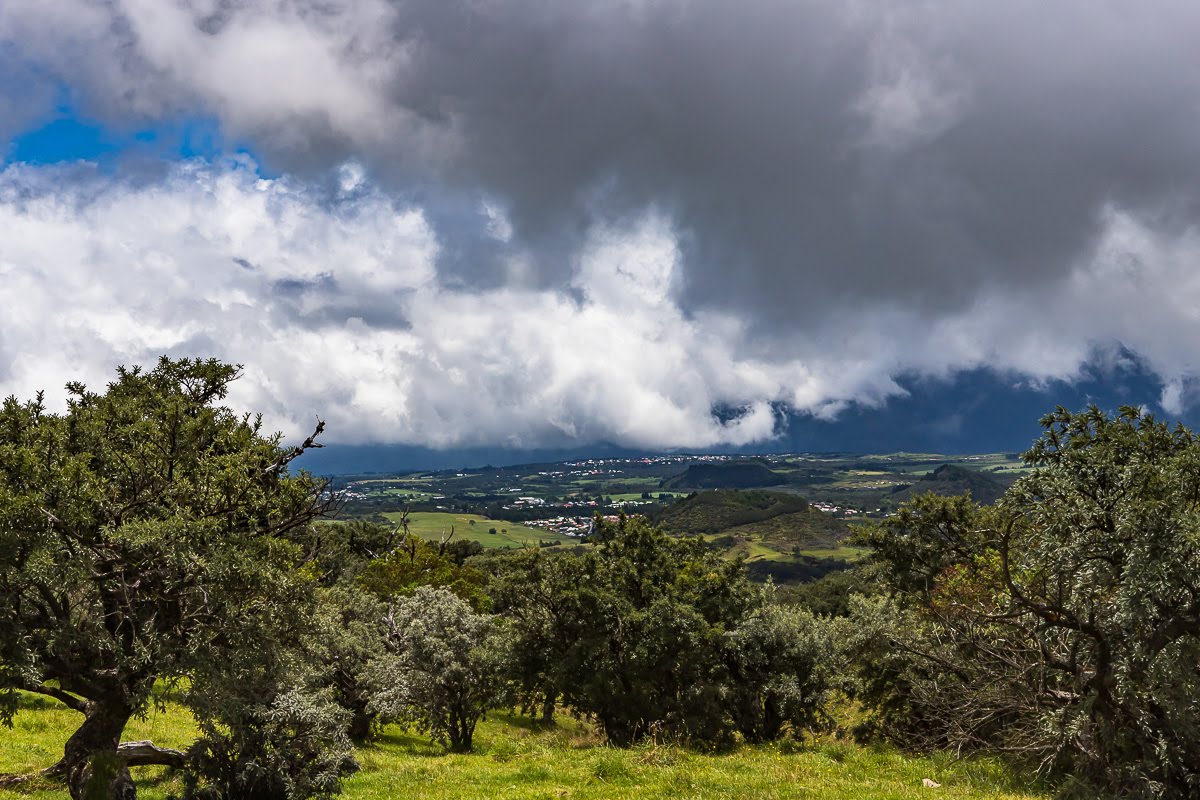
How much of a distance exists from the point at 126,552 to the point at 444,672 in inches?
709

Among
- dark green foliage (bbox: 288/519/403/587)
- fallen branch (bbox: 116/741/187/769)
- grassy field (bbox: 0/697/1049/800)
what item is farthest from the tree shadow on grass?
dark green foliage (bbox: 288/519/403/587)

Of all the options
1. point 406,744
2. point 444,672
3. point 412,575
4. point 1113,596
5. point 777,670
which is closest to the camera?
point 1113,596

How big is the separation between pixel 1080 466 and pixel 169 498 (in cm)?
2291

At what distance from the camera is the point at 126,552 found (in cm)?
1623

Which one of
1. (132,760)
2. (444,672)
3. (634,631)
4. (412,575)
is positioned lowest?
(412,575)

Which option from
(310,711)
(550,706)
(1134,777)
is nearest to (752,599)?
(550,706)

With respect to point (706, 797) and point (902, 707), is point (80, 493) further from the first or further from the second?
point (902, 707)

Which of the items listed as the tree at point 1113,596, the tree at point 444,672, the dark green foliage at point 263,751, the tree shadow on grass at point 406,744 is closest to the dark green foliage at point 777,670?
the tree at point 444,672

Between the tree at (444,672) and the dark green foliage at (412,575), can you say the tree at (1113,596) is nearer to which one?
the tree at (444,672)

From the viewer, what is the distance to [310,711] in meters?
16.0

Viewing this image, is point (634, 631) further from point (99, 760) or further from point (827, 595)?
point (827, 595)

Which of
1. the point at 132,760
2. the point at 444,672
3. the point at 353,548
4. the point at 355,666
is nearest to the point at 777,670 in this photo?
the point at 444,672

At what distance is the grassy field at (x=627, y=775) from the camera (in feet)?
59.8

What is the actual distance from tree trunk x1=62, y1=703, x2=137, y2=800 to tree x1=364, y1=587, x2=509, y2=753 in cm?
1372
